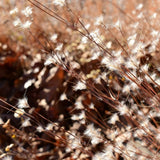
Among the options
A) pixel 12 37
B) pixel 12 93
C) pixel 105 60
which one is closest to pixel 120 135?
pixel 105 60

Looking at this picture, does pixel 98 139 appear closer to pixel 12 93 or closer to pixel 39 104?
pixel 39 104

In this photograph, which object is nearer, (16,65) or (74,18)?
(74,18)

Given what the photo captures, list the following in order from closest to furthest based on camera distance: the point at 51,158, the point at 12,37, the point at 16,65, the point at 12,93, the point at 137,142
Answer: the point at 137,142 → the point at 51,158 → the point at 12,93 → the point at 16,65 → the point at 12,37

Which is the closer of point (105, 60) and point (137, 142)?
point (105, 60)

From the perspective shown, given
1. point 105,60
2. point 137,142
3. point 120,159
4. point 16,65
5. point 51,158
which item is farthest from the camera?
point 16,65

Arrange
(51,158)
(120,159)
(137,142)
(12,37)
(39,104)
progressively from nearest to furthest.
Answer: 1. (120,159)
2. (137,142)
3. (51,158)
4. (39,104)
5. (12,37)

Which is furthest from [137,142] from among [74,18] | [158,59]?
[74,18]

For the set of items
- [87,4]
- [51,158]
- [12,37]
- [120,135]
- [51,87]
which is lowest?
[51,158]

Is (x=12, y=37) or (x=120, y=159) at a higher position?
(x=12, y=37)

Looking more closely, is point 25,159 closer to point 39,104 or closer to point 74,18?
point 39,104
